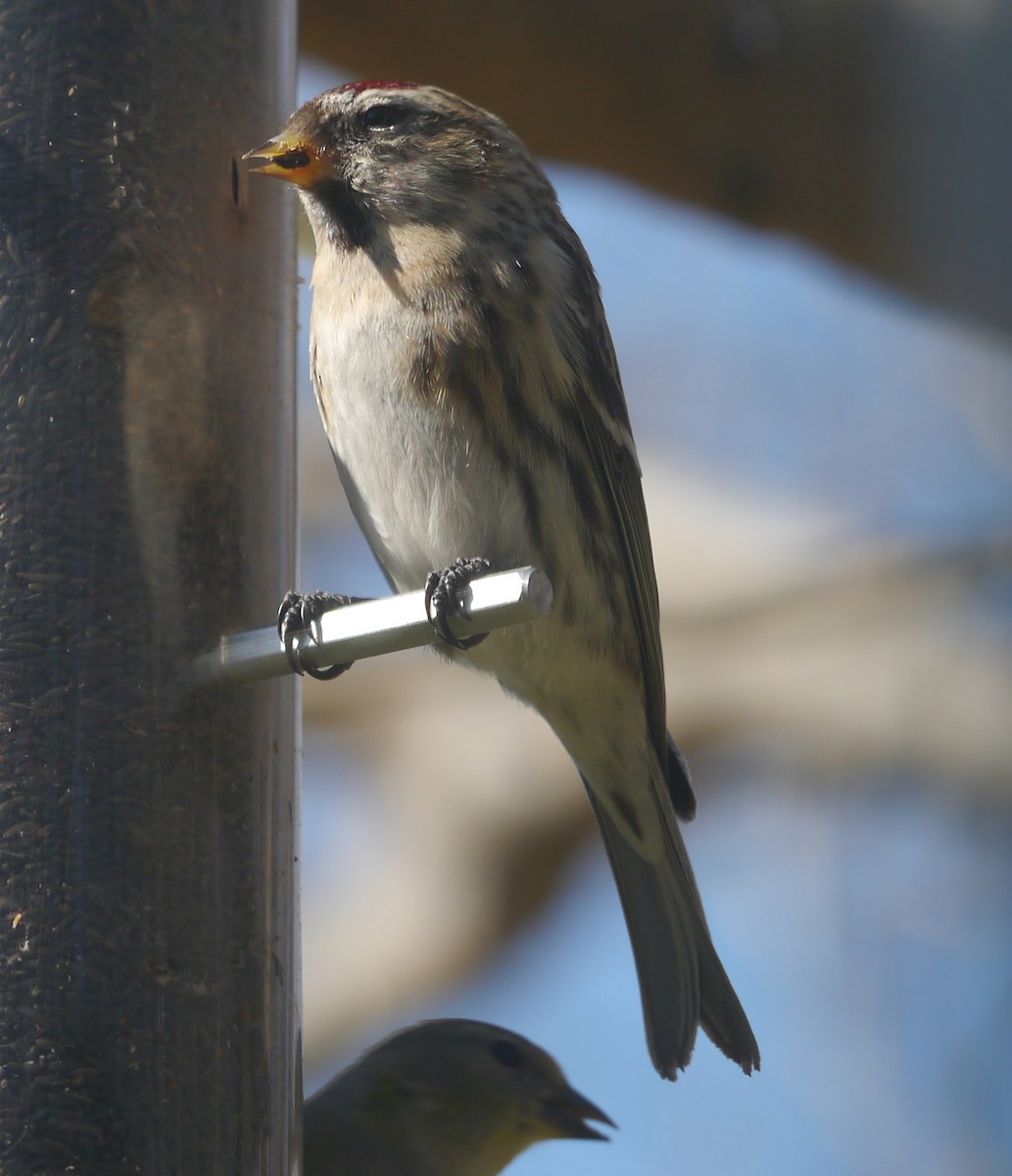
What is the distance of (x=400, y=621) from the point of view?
232 cm

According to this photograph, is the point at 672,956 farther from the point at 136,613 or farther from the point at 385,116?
the point at 385,116

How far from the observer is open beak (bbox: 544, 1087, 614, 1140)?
12.1 ft

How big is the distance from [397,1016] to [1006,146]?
10.9 ft

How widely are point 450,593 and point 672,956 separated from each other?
116cm

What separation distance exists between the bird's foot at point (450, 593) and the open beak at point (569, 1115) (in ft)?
4.49

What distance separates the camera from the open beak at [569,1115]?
12.1ft

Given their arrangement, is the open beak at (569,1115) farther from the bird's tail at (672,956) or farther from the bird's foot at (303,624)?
the bird's foot at (303,624)

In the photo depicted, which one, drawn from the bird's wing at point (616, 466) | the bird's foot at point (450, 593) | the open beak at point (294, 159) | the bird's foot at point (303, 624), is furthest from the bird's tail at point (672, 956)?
the open beak at point (294, 159)

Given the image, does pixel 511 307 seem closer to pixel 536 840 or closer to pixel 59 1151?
pixel 59 1151

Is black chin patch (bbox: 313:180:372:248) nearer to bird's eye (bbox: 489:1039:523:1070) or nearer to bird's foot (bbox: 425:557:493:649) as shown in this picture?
bird's foot (bbox: 425:557:493:649)

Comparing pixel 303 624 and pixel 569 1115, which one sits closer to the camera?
pixel 303 624

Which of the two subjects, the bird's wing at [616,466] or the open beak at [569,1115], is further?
the open beak at [569,1115]

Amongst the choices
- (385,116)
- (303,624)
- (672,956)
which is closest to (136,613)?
(303,624)

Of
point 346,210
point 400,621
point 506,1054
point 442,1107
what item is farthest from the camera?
point 506,1054
